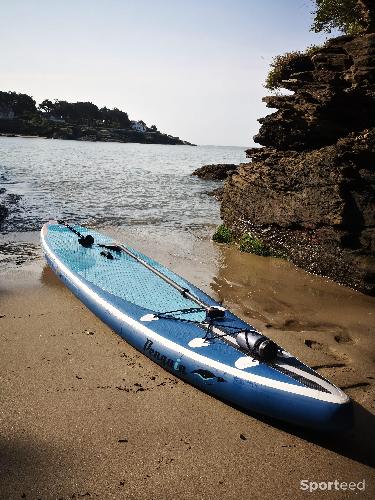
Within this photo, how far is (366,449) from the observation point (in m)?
3.75

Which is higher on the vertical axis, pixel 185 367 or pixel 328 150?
pixel 328 150

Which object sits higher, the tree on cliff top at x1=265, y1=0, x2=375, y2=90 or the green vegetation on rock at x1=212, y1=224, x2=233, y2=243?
the tree on cliff top at x1=265, y1=0, x2=375, y2=90

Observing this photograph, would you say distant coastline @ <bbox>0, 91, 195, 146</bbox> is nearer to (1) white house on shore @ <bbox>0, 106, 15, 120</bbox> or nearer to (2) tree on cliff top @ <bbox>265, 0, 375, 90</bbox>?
(1) white house on shore @ <bbox>0, 106, 15, 120</bbox>

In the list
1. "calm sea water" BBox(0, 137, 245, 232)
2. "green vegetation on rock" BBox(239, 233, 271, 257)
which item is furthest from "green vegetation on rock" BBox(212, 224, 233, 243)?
"calm sea water" BBox(0, 137, 245, 232)

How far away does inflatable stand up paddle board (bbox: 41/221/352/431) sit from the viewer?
380 cm

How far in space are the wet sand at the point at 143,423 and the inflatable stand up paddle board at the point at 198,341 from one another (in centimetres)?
25

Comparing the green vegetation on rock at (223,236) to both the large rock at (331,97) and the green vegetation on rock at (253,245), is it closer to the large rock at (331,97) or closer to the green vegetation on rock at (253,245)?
the green vegetation on rock at (253,245)

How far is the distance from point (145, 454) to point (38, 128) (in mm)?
129014

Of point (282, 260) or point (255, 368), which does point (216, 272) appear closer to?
point (282, 260)

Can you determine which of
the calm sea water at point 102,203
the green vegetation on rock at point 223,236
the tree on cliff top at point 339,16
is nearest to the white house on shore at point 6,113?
the calm sea water at point 102,203

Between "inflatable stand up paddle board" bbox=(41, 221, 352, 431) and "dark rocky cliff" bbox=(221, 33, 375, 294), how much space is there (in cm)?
414

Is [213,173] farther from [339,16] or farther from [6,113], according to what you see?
[6,113]

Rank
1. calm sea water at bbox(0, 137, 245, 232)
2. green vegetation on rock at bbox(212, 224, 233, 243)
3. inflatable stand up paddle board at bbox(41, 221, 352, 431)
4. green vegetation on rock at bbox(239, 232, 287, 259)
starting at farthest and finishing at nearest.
→ 1. calm sea water at bbox(0, 137, 245, 232)
2. green vegetation on rock at bbox(212, 224, 233, 243)
3. green vegetation on rock at bbox(239, 232, 287, 259)
4. inflatable stand up paddle board at bbox(41, 221, 352, 431)

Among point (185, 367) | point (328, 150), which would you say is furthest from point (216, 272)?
point (185, 367)
